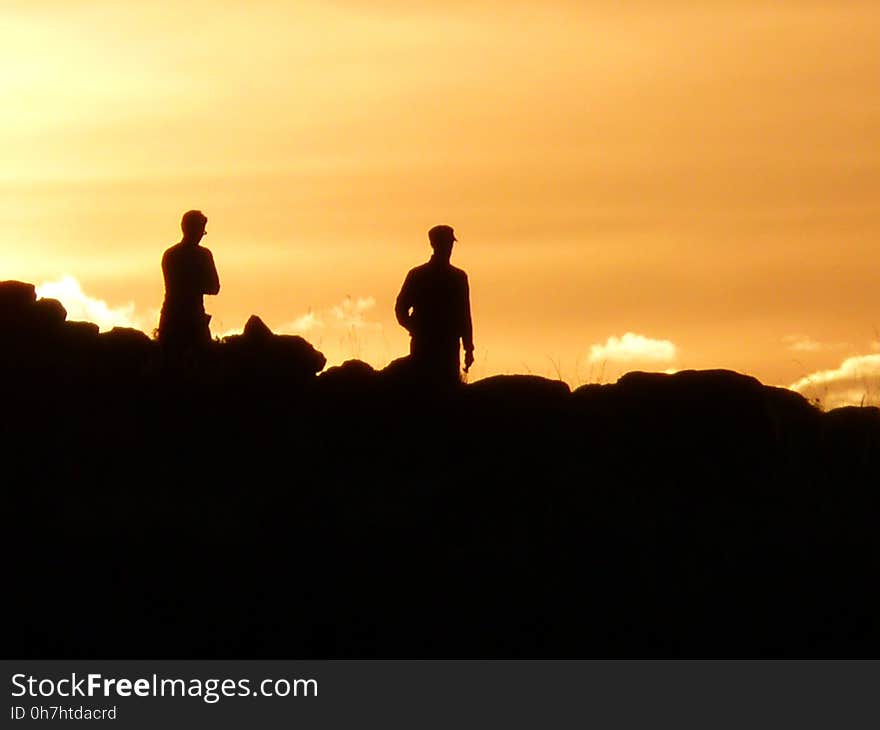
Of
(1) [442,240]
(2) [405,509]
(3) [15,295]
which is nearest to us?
(2) [405,509]

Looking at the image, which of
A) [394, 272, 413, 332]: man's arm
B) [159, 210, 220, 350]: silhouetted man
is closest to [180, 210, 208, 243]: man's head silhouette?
[159, 210, 220, 350]: silhouetted man

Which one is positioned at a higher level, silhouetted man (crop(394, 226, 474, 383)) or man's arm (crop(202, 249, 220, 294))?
man's arm (crop(202, 249, 220, 294))

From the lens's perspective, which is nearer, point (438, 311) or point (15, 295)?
point (438, 311)

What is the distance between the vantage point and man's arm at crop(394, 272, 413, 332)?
18.5 metres

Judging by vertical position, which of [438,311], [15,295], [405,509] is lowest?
[405,509]

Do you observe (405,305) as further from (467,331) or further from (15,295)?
(15,295)

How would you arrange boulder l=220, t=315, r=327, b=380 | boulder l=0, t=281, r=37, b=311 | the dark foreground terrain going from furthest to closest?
boulder l=0, t=281, r=37, b=311
boulder l=220, t=315, r=327, b=380
the dark foreground terrain

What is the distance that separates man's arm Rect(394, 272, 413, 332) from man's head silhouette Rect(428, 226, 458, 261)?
16.7 inches

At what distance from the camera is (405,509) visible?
16.9 metres

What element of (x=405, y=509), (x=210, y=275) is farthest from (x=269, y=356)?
(x=405, y=509)

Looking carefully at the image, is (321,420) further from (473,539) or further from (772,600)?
(772,600)

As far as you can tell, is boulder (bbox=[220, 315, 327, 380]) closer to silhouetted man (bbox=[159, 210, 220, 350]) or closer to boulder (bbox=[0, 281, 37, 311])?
silhouetted man (bbox=[159, 210, 220, 350])

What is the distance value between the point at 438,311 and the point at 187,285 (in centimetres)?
298
